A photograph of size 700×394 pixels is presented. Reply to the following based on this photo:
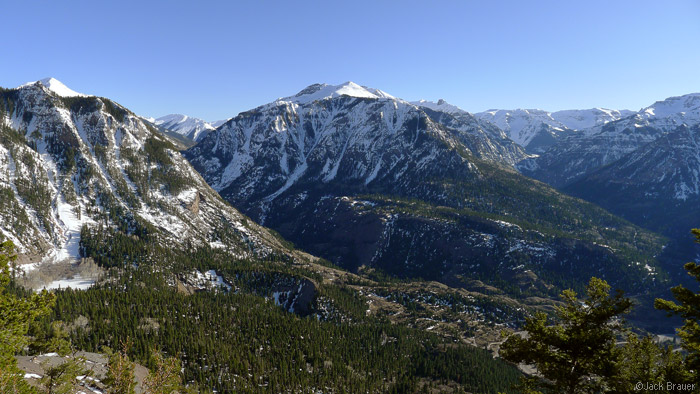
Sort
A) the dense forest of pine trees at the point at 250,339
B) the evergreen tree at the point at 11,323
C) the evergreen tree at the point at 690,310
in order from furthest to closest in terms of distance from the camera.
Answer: the dense forest of pine trees at the point at 250,339 → the evergreen tree at the point at 690,310 → the evergreen tree at the point at 11,323

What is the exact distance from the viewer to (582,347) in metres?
22.4

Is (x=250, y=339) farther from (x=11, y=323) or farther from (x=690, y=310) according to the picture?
(x=690, y=310)

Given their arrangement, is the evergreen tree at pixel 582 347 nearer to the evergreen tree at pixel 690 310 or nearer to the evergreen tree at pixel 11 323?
the evergreen tree at pixel 690 310

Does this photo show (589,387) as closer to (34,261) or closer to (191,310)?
(191,310)

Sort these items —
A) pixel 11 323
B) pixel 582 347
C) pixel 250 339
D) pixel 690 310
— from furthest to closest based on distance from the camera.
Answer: pixel 250 339
pixel 582 347
pixel 11 323
pixel 690 310

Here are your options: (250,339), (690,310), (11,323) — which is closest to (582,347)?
(690,310)

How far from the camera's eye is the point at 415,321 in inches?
7308

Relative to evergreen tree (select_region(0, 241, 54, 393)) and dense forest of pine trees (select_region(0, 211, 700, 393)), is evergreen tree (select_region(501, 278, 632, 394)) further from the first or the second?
dense forest of pine trees (select_region(0, 211, 700, 393))

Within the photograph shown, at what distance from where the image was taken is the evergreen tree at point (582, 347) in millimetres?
22078

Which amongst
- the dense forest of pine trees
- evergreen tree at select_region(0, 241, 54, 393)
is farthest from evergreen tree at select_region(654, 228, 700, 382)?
the dense forest of pine trees

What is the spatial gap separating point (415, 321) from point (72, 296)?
15571 centimetres

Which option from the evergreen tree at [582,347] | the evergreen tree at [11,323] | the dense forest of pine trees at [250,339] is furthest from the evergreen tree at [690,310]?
the dense forest of pine trees at [250,339]

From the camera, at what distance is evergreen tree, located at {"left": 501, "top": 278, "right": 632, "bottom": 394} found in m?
22.1

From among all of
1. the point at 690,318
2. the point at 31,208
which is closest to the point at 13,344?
the point at 690,318
